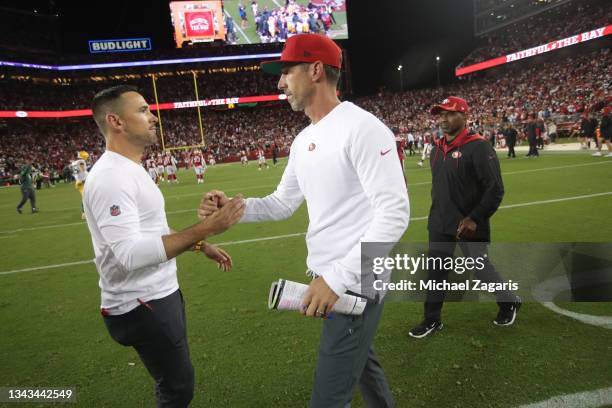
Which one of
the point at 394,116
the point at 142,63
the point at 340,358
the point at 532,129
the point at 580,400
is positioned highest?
the point at 142,63

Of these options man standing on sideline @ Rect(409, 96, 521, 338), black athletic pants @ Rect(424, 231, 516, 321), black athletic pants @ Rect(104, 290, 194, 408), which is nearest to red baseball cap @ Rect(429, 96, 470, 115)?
man standing on sideline @ Rect(409, 96, 521, 338)

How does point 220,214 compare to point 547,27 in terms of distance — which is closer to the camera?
point 220,214

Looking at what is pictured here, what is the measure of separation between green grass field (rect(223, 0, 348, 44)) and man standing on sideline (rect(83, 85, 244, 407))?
174 feet

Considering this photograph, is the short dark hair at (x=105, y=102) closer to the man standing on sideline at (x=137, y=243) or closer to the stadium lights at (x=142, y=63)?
the man standing on sideline at (x=137, y=243)

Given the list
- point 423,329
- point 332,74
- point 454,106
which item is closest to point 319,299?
point 332,74

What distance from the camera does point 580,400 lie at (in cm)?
265

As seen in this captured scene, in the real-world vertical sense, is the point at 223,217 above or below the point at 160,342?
above

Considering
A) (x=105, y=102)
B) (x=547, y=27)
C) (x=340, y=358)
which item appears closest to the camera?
(x=340, y=358)

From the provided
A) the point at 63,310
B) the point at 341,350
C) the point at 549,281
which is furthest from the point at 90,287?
the point at 549,281

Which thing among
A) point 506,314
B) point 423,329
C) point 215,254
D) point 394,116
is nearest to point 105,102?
point 215,254

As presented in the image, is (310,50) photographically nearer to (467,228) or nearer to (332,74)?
(332,74)

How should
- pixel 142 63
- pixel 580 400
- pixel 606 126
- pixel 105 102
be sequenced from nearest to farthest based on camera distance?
pixel 105 102, pixel 580 400, pixel 606 126, pixel 142 63

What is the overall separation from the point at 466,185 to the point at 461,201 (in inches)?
6.4

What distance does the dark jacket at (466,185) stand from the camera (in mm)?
3568
